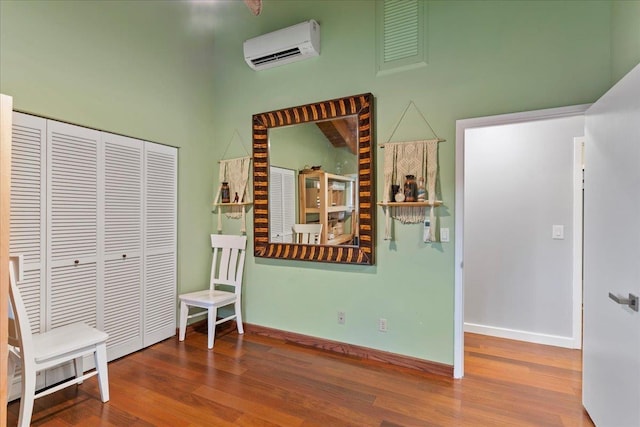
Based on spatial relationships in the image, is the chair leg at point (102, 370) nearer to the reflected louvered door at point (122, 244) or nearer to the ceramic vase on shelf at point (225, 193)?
the reflected louvered door at point (122, 244)

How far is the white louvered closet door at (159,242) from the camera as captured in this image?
3004mm

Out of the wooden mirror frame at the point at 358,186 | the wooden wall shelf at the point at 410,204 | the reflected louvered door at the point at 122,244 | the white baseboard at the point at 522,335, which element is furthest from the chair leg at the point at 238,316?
the white baseboard at the point at 522,335

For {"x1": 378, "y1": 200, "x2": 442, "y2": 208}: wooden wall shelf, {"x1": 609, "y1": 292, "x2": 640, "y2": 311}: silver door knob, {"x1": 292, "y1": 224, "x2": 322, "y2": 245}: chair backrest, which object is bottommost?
{"x1": 609, "y1": 292, "x2": 640, "y2": 311}: silver door knob

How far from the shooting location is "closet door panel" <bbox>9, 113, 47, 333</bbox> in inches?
83.5

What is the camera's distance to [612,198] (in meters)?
1.70

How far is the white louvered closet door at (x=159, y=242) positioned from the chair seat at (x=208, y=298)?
24cm

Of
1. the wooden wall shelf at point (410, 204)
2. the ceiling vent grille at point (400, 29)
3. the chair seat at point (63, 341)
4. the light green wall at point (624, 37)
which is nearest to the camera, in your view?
the light green wall at point (624, 37)

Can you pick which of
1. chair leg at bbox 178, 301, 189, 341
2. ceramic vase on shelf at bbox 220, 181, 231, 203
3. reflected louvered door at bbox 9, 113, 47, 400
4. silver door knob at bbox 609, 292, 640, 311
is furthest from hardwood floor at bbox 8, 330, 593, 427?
ceramic vase on shelf at bbox 220, 181, 231, 203

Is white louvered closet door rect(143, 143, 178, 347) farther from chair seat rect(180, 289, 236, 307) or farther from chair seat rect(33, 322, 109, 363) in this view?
chair seat rect(33, 322, 109, 363)

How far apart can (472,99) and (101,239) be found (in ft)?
10.6

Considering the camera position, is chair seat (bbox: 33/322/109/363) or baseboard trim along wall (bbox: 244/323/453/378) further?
baseboard trim along wall (bbox: 244/323/453/378)

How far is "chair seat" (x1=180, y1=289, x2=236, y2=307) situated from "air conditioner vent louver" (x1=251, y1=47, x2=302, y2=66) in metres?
2.46

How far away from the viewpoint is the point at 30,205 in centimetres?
220

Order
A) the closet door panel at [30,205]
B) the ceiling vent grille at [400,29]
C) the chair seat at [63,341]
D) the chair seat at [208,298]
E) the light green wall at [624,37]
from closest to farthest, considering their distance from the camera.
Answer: the light green wall at [624,37] → the chair seat at [63,341] → the closet door panel at [30,205] → the ceiling vent grille at [400,29] → the chair seat at [208,298]
